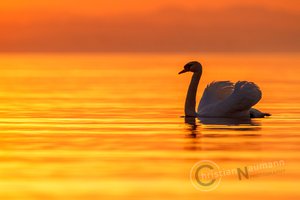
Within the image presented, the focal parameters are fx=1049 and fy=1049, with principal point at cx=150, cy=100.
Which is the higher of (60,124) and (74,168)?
(60,124)

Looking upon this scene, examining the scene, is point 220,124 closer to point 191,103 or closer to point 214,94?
point 214,94

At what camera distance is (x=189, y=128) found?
81.8ft

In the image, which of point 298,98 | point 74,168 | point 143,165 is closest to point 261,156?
point 143,165

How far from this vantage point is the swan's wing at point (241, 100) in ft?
89.2

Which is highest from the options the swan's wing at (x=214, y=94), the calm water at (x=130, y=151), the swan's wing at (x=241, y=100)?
the swan's wing at (x=214, y=94)

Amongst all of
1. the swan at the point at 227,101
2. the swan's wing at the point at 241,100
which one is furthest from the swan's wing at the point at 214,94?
the swan's wing at the point at 241,100

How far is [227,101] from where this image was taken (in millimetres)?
27594

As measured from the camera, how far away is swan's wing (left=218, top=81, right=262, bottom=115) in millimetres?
27203

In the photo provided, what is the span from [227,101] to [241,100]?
504mm

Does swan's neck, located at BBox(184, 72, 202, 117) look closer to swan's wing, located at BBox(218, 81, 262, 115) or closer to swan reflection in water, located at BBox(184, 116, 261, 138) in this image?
swan reflection in water, located at BBox(184, 116, 261, 138)

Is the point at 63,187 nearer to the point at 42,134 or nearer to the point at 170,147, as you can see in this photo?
the point at 170,147

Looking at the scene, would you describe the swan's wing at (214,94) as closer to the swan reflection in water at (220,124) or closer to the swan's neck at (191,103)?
the swan's neck at (191,103)

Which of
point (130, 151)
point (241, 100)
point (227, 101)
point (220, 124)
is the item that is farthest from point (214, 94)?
point (130, 151)

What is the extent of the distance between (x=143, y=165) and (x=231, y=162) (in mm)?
1575
